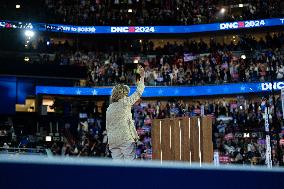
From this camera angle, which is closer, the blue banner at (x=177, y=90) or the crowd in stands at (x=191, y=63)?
the crowd in stands at (x=191, y=63)

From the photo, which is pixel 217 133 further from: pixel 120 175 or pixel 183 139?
pixel 120 175

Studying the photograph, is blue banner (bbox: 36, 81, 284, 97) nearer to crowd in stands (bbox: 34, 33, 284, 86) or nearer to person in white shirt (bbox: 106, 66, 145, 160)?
crowd in stands (bbox: 34, 33, 284, 86)

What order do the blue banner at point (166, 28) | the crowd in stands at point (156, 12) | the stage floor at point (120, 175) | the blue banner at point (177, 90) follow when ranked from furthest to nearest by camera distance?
the crowd in stands at point (156, 12), the blue banner at point (166, 28), the blue banner at point (177, 90), the stage floor at point (120, 175)

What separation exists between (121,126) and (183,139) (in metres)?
1.78

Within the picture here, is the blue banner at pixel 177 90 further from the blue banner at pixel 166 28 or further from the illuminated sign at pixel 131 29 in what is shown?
the illuminated sign at pixel 131 29

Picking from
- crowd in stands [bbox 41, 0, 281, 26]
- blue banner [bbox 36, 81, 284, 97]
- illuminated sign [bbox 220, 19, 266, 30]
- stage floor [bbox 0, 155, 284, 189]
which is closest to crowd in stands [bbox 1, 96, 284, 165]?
blue banner [bbox 36, 81, 284, 97]

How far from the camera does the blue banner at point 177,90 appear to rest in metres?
27.7

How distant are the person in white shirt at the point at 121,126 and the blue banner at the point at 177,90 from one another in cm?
2296

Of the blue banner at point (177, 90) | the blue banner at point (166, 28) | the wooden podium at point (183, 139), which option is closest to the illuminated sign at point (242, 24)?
the blue banner at point (166, 28)

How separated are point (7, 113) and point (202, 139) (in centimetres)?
2121

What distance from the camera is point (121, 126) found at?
5.09 metres

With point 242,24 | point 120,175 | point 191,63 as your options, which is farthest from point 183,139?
point 242,24

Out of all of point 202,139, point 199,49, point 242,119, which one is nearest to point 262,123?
point 242,119

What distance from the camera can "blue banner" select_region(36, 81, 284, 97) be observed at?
2773cm
